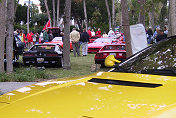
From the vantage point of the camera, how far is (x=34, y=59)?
1460cm

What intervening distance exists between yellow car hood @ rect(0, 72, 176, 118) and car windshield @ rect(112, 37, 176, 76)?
0.23 m

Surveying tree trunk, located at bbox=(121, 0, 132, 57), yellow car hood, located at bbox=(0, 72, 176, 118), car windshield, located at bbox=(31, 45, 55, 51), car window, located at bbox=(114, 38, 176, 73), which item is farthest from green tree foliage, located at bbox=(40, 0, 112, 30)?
yellow car hood, located at bbox=(0, 72, 176, 118)

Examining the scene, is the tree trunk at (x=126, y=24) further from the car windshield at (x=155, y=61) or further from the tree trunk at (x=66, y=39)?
the car windshield at (x=155, y=61)

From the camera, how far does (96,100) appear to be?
8.54ft

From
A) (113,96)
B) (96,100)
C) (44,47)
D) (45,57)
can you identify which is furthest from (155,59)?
(44,47)

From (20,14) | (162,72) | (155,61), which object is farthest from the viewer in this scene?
(20,14)

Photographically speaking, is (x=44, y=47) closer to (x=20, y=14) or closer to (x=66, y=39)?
(x=66, y=39)

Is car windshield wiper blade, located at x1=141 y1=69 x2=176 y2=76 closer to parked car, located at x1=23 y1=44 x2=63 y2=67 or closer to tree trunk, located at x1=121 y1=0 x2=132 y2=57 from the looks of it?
tree trunk, located at x1=121 y1=0 x2=132 y2=57

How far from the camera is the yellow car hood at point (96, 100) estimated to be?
2.31 m

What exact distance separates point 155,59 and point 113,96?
131 cm

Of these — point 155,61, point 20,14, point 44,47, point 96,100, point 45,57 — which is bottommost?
point 96,100

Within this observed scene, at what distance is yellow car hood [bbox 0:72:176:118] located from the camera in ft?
7.59

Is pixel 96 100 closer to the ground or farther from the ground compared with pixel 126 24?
closer to the ground

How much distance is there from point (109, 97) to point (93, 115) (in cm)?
41
